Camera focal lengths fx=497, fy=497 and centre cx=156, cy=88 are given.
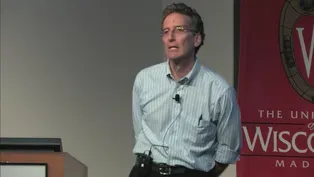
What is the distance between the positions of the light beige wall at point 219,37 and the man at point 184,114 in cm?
140

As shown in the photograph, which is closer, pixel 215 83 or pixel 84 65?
pixel 215 83

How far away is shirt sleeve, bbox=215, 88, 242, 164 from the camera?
1.91 meters

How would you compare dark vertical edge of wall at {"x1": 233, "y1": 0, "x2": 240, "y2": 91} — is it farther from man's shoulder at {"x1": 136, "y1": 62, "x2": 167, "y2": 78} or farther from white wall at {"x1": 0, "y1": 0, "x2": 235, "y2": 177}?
man's shoulder at {"x1": 136, "y1": 62, "x2": 167, "y2": 78}

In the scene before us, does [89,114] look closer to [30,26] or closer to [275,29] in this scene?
[30,26]

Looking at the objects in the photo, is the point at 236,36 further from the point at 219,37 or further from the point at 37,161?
the point at 37,161

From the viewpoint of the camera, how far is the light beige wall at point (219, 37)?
3357mm

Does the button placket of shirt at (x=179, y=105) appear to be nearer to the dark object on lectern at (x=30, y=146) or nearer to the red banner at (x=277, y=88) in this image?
the dark object on lectern at (x=30, y=146)

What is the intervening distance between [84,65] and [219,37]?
96cm

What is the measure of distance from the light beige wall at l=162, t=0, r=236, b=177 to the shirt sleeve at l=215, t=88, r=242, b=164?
1.36m

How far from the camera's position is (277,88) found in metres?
3.24

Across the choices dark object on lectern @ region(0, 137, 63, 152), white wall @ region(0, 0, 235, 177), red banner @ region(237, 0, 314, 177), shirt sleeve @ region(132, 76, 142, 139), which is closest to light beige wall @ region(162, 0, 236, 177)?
white wall @ region(0, 0, 235, 177)

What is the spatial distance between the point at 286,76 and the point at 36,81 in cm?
169

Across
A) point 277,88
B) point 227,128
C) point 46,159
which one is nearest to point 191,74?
point 227,128

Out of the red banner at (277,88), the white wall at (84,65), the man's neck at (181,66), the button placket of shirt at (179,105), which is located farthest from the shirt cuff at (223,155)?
the white wall at (84,65)
